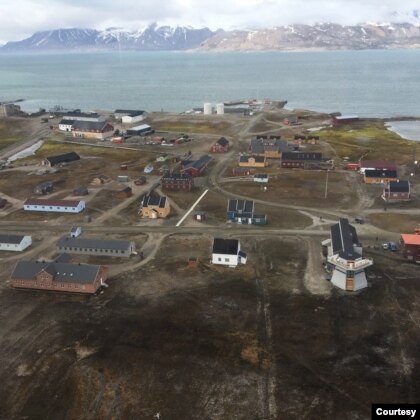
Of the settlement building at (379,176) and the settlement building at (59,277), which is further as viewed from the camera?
the settlement building at (379,176)

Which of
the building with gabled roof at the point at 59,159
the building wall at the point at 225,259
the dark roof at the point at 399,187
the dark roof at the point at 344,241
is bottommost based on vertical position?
the building with gabled roof at the point at 59,159

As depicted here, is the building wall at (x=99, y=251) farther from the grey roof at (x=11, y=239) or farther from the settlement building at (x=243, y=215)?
the settlement building at (x=243, y=215)

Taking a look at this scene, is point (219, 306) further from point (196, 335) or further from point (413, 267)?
point (413, 267)

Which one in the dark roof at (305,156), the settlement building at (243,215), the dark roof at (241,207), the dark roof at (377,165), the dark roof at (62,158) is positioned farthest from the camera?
the dark roof at (62,158)

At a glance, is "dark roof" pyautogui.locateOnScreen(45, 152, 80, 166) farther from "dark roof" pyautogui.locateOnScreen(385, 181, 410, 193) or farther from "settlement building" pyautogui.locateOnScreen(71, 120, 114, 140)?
"dark roof" pyautogui.locateOnScreen(385, 181, 410, 193)

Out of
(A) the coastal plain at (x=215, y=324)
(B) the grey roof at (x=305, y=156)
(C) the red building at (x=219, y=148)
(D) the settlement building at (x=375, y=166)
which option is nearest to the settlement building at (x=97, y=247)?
(A) the coastal plain at (x=215, y=324)

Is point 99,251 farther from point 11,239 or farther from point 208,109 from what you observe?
point 208,109
